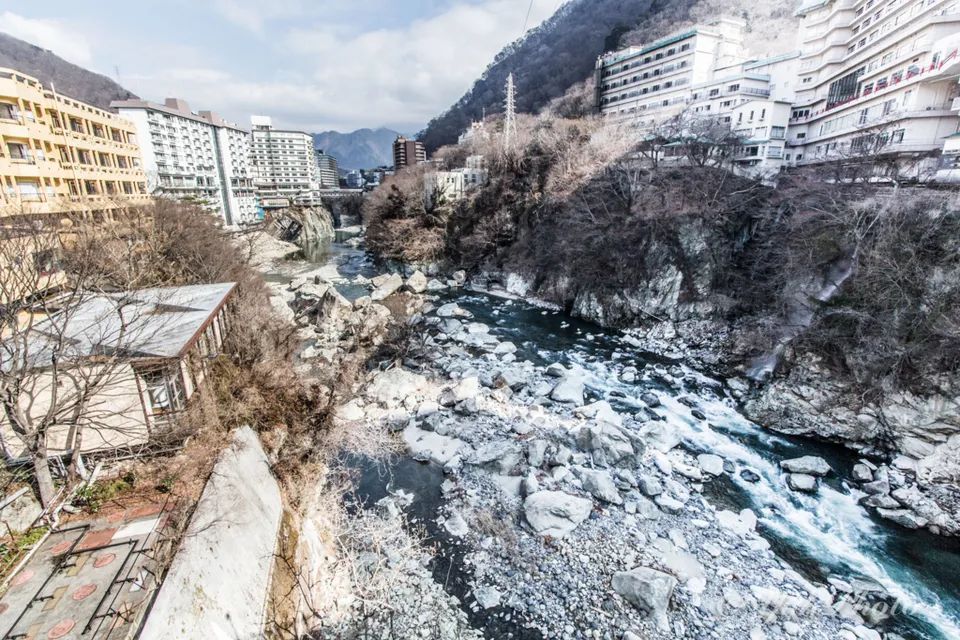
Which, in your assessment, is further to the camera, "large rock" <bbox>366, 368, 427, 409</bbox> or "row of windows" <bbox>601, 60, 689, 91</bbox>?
"row of windows" <bbox>601, 60, 689, 91</bbox>

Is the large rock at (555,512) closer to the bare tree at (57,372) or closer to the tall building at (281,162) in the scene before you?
the bare tree at (57,372)

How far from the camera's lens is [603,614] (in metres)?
6.60

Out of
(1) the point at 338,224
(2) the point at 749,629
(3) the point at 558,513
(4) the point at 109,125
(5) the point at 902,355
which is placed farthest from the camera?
(1) the point at 338,224

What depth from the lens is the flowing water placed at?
7023 millimetres

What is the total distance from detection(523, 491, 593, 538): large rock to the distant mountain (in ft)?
213

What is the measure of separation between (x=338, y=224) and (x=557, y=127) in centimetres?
5062

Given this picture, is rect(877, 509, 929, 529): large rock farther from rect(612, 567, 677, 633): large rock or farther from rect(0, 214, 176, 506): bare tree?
rect(0, 214, 176, 506): bare tree

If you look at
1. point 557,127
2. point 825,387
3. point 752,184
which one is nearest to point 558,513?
point 825,387

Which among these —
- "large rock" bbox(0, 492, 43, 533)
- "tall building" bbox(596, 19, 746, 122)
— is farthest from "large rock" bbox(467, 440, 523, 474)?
"tall building" bbox(596, 19, 746, 122)

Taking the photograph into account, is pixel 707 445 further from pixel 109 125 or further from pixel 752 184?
pixel 109 125

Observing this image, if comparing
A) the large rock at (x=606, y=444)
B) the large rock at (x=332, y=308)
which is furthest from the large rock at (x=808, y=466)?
the large rock at (x=332, y=308)

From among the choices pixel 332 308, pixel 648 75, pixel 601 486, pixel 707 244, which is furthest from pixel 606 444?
pixel 648 75

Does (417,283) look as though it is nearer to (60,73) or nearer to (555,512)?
(555,512)

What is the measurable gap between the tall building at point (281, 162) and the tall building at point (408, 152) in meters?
17.3
